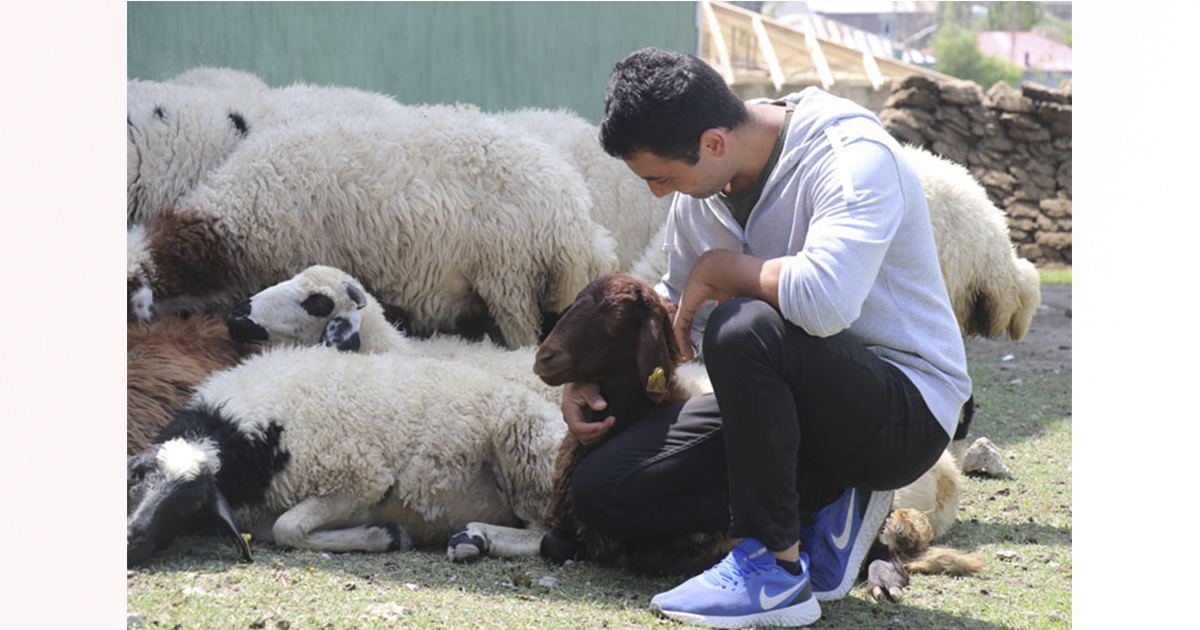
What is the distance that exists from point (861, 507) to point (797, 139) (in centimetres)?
108

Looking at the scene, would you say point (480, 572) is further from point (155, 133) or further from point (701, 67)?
point (155, 133)

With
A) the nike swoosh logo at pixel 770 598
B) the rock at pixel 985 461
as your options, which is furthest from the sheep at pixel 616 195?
the nike swoosh logo at pixel 770 598

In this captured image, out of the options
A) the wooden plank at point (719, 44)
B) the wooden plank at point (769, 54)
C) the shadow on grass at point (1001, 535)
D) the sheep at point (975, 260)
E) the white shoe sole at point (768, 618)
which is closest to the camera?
the white shoe sole at point (768, 618)

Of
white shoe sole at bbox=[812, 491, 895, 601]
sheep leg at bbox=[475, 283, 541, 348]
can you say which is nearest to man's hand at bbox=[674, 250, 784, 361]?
white shoe sole at bbox=[812, 491, 895, 601]

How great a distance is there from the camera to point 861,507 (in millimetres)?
3357

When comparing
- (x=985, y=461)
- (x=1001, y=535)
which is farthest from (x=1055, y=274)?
(x=1001, y=535)

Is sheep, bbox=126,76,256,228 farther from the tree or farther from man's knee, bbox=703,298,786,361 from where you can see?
the tree

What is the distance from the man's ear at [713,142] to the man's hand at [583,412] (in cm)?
86

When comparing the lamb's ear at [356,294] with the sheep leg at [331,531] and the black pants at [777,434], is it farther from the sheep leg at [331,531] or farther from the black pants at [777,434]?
the black pants at [777,434]

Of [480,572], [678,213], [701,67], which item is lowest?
[480,572]

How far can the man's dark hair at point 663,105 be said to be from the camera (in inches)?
116

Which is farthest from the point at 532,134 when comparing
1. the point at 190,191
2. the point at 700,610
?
the point at 700,610

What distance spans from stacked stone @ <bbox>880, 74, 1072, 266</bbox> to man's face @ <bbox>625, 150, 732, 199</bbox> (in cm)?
1067

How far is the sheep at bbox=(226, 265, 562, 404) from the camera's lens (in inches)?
177
